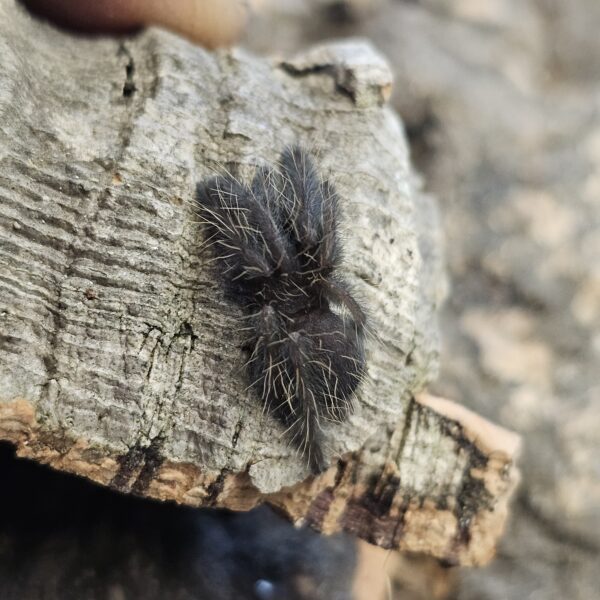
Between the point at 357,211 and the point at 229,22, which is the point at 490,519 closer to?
the point at 357,211

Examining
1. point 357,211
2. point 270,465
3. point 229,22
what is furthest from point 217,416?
point 229,22

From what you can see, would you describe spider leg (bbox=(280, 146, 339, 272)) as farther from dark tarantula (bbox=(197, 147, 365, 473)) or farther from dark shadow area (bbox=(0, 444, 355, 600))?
dark shadow area (bbox=(0, 444, 355, 600))

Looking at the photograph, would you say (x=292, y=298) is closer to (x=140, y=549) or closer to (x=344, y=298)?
(x=344, y=298)

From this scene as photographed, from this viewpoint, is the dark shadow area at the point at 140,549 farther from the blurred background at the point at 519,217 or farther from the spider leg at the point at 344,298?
the spider leg at the point at 344,298

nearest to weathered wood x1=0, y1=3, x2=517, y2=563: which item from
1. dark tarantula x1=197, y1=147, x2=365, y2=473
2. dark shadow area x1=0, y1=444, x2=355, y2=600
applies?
dark tarantula x1=197, y1=147, x2=365, y2=473

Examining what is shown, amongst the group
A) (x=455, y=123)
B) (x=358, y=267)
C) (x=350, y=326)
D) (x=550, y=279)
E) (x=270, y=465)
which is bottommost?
(x=270, y=465)

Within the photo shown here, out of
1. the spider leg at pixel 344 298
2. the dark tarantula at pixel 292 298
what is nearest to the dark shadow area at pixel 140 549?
the dark tarantula at pixel 292 298

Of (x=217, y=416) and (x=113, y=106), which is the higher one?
(x=113, y=106)
